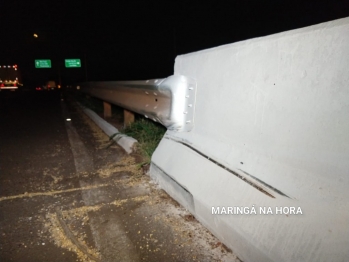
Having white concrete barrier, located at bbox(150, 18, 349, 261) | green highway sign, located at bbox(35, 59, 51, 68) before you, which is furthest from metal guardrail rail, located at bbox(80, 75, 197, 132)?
green highway sign, located at bbox(35, 59, 51, 68)

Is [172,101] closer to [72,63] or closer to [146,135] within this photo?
[146,135]

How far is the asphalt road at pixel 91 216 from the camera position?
201 centimetres

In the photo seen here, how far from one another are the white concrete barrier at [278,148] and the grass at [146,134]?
1511 millimetres

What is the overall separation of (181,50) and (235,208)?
68.3 feet

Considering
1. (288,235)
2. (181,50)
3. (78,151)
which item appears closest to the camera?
(288,235)

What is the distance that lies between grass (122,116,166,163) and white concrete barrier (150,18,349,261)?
1511 millimetres

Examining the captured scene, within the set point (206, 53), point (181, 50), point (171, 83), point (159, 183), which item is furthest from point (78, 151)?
point (181, 50)

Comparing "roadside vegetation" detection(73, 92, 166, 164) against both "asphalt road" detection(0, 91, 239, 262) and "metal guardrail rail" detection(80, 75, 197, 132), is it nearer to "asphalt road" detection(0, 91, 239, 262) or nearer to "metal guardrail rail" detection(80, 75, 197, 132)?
"asphalt road" detection(0, 91, 239, 262)

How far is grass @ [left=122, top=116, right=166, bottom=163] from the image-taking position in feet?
13.1

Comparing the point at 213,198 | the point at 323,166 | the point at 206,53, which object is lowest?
the point at 213,198

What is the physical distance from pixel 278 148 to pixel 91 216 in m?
1.87

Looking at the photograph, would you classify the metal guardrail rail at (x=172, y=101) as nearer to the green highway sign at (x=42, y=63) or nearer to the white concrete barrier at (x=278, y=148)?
the white concrete barrier at (x=278, y=148)

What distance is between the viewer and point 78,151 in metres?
4.87

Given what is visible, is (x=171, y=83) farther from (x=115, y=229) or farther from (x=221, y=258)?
(x=221, y=258)
